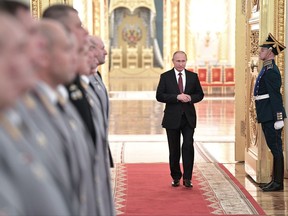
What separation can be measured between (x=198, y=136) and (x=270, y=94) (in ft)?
16.5

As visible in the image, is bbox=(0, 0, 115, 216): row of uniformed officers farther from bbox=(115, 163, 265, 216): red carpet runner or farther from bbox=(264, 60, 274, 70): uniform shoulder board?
bbox=(264, 60, 274, 70): uniform shoulder board

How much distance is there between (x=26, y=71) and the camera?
185 centimetres

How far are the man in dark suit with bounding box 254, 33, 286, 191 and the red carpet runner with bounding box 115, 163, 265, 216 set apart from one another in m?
0.42

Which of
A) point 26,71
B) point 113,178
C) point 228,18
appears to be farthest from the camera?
point 228,18

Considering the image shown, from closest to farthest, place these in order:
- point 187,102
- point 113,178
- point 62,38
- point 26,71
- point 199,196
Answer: point 26,71, point 62,38, point 199,196, point 187,102, point 113,178

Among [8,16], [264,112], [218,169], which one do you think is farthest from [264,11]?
[8,16]

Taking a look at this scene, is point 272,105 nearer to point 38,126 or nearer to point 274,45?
point 274,45

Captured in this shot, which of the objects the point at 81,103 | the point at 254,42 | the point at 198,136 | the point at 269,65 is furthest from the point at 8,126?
the point at 198,136

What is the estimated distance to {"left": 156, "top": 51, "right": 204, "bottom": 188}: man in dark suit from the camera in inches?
286

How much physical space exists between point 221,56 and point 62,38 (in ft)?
73.5

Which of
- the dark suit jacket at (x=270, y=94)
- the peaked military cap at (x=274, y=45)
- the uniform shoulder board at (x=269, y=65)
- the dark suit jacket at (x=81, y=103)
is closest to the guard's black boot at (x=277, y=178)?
the dark suit jacket at (x=270, y=94)

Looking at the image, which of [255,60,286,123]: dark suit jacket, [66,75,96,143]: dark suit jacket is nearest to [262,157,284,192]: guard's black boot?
[255,60,286,123]: dark suit jacket

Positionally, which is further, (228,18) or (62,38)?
(228,18)

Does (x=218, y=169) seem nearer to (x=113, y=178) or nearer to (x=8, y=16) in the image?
(x=113, y=178)
